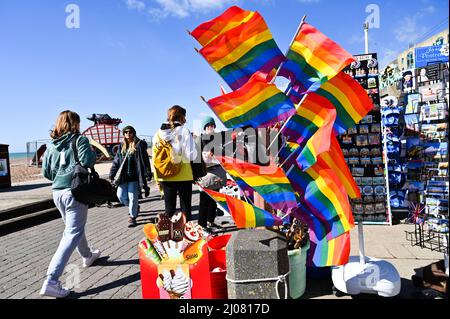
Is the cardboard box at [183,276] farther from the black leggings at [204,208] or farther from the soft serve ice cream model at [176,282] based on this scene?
the black leggings at [204,208]

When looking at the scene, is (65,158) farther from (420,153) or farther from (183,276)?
(420,153)

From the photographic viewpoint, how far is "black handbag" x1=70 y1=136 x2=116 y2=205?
304cm

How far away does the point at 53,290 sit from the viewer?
2.93 m

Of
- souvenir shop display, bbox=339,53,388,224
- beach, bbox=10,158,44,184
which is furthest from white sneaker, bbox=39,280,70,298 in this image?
beach, bbox=10,158,44,184

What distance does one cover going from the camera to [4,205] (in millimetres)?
7516

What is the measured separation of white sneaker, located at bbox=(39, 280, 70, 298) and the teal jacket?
927 millimetres

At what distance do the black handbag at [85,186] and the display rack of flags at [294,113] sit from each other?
4.98 ft

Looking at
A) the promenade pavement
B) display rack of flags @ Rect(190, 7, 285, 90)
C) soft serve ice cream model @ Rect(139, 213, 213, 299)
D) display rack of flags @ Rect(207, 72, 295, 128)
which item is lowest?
the promenade pavement

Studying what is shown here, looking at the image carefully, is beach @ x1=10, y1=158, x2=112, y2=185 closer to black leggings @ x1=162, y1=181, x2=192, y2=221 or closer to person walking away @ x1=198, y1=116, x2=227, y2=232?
person walking away @ x1=198, y1=116, x2=227, y2=232

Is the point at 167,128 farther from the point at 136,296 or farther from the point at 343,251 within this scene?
the point at 343,251

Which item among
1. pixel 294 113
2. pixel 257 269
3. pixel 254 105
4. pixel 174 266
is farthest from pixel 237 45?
pixel 174 266

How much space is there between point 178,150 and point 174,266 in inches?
73.7

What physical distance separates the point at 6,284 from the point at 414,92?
268 inches
